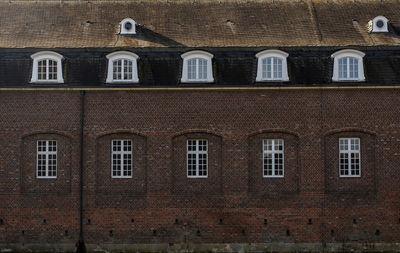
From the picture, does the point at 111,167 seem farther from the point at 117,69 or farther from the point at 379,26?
the point at 379,26

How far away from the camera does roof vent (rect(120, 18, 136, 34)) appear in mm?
29656

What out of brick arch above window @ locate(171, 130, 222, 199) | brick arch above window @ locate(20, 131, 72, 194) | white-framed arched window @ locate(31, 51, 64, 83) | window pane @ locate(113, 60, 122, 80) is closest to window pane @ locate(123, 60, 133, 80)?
window pane @ locate(113, 60, 122, 80)

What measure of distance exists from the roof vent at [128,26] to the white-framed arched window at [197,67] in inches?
131

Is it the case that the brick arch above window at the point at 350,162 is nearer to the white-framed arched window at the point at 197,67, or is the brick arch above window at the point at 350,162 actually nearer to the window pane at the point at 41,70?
the white-framed arched window at the point at 197,67

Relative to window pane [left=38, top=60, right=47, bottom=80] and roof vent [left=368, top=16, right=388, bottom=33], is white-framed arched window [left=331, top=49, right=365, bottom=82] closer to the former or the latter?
roof vent [left=368, top=16, right=388, bottom=33]

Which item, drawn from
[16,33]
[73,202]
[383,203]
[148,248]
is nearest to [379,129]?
[383,203]

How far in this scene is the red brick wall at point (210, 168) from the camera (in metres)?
27.7

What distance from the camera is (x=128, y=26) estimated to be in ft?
97.7

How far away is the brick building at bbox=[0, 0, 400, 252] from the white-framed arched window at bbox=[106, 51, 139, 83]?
0.16ft

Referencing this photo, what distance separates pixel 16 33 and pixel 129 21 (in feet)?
18.0

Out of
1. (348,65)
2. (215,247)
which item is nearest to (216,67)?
(348,65)

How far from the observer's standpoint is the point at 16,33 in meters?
29.9

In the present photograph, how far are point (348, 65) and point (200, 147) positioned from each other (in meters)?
7.60

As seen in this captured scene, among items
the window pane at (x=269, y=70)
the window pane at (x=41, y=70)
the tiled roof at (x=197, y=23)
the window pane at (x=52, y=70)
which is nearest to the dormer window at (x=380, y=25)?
the tiled roof at (x=197, y=23)
